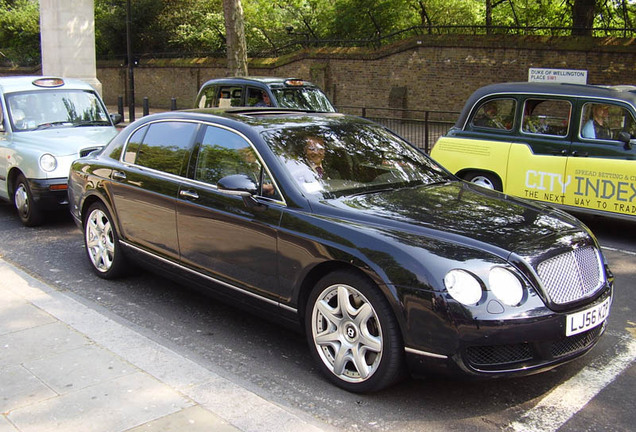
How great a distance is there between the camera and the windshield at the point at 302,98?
1183cm

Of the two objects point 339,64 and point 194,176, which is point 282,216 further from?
point 339,64

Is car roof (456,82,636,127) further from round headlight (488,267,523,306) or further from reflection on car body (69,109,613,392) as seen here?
round headlight (488,267,523,306)

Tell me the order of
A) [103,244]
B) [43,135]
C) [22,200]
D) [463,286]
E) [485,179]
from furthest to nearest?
[485,179]
[43,135]
[22,200]
[103,244]
[463,286]

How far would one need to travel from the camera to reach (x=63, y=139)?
9.16m

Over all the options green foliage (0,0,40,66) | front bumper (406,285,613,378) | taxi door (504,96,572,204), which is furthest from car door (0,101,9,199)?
green foliage (0,0,40,66)

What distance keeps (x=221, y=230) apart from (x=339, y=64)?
24.3 meters

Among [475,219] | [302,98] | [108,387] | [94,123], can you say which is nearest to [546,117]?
[302,98]

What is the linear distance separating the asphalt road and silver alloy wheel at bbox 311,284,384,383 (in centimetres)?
18

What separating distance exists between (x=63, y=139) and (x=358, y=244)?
637cm

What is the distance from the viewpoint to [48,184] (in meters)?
8.59

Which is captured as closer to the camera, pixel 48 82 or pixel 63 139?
pixel 63 139

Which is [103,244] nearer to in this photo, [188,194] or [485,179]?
[188,194]

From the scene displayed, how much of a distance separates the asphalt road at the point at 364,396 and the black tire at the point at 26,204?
2177mm

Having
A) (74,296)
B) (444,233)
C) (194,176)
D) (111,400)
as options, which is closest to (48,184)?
(74,296)
